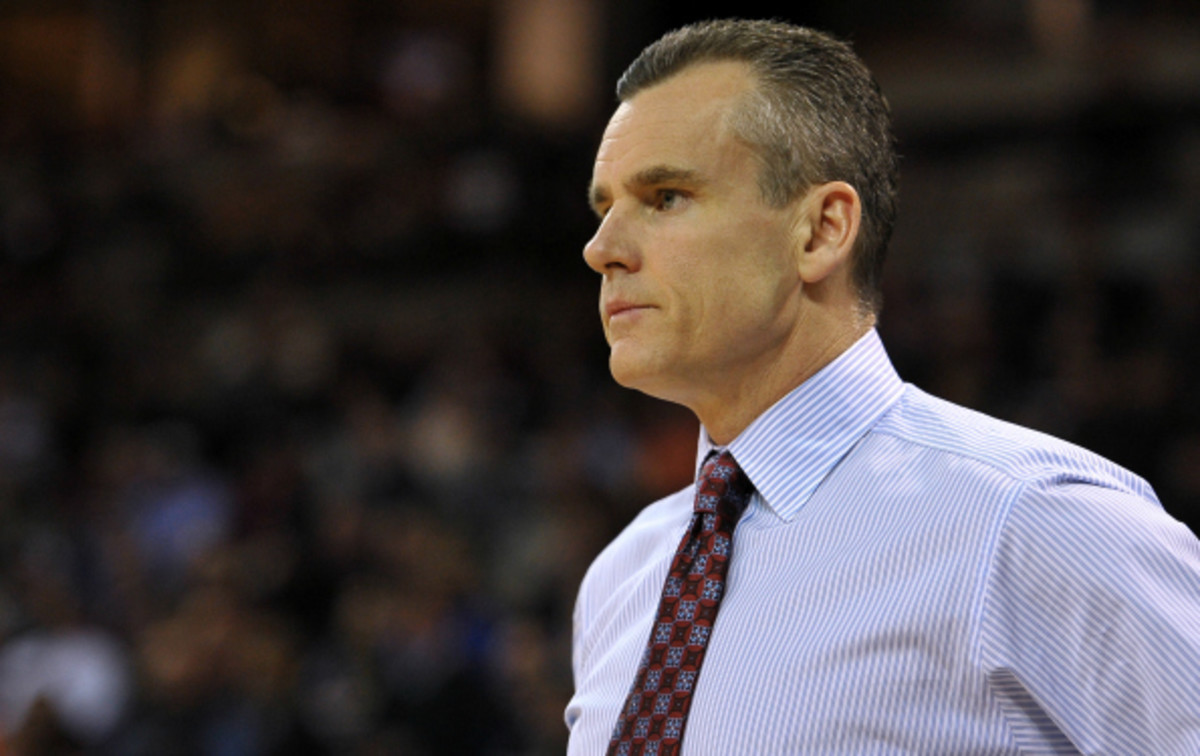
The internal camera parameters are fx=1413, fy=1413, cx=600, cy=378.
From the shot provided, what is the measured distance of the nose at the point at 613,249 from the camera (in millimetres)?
1519

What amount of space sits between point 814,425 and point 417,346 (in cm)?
531

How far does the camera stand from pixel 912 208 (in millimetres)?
7199

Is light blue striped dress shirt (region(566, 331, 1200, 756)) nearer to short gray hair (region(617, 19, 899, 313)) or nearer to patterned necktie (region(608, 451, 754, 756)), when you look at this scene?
patterned necktie (region(608, 451, 754, 756))

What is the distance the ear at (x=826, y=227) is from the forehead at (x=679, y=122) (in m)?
0.11

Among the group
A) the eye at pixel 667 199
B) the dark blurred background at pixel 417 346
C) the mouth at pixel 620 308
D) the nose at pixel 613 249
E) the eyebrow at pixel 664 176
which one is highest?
the eyebrow at pixel 664 176

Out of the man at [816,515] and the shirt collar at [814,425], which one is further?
the shirt collar at [814,425]

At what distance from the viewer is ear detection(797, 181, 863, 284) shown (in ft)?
4.93

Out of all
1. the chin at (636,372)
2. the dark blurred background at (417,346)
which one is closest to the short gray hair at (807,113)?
the chin at (636,372)

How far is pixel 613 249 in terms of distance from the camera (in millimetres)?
→ 1522

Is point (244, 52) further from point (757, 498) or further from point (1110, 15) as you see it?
point (757, 498)

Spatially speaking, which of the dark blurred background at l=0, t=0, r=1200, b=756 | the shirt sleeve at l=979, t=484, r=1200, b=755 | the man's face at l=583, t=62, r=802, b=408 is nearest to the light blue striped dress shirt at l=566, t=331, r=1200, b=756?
the shirt sleeve at l=979, t=484, r=1200, b=755

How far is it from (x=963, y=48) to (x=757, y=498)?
6848mm

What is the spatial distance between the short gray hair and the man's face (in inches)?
0.8

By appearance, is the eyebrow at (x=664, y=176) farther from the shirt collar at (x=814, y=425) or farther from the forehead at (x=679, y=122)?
the shirt collar at (x=814, y=425)
